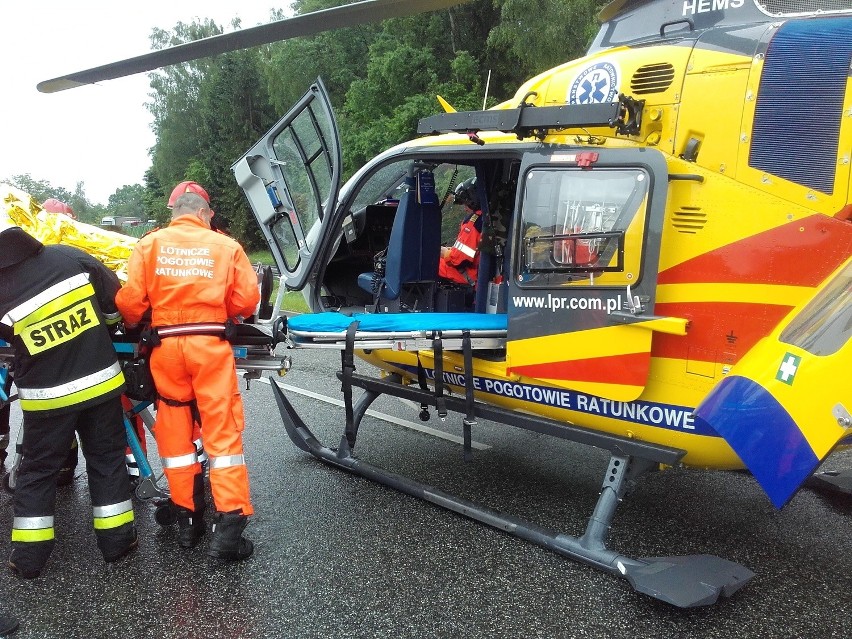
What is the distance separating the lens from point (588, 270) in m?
3.34

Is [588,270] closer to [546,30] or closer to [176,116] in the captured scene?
[546,30]

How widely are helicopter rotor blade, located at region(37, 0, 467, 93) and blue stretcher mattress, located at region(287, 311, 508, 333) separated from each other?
159 centimetres

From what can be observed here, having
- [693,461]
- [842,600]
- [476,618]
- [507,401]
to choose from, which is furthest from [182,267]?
[842,600]

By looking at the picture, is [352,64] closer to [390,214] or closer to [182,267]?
[390,214]

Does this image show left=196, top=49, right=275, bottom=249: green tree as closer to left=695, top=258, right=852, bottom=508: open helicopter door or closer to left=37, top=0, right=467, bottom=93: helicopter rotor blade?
left=37, top=0, right=467, bottom=93: helicopter rotor blade

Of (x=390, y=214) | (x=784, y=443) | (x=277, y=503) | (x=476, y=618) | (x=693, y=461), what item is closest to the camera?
(x=784, y=443)

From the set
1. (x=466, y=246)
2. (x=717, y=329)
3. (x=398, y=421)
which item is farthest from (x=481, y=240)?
(x=717, y=329)

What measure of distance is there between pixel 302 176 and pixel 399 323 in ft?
4.85

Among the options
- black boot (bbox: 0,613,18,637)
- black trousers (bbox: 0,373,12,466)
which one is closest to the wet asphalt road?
black boot (bbox: 0,613,18,637)

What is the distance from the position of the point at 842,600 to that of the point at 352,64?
92.2 feet

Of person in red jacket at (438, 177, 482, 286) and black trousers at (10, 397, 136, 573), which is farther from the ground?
person in red jacket at (438, 177, 482, 286)

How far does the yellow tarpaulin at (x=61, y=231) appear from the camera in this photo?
12.7 ft

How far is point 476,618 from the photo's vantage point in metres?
2.96

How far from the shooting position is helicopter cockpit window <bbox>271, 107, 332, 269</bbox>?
4523mm
